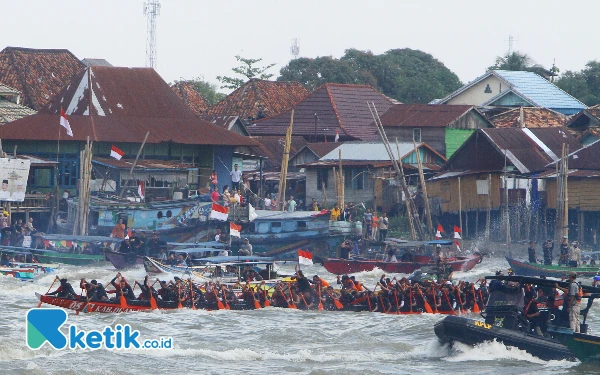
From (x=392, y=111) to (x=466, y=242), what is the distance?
549 inches

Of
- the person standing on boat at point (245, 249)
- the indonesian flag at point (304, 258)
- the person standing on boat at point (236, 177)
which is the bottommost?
the indonesian flag at point (304, 258)

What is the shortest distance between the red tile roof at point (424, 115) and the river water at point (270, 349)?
28326mm

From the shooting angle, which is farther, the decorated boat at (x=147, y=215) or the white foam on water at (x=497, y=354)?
the decorated boat at (x=147, y=215)

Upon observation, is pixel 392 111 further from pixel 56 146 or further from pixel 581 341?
pixel 581 341

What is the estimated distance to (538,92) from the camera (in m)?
70.5

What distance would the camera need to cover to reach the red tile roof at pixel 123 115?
53.0m

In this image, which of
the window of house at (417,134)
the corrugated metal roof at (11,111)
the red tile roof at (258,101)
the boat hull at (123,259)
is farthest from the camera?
the red tile roof at (258,101)

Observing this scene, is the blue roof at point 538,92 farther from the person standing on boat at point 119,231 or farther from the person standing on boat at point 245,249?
the person standing on boat at point 119,231

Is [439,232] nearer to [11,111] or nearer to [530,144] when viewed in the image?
[530,144]

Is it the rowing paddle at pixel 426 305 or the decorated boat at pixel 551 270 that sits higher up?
the decorated boat at pixel 551 270

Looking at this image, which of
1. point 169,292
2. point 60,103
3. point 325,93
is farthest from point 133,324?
point 325,93

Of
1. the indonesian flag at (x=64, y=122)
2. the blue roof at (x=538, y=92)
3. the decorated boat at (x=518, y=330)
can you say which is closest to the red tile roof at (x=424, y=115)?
the blue roof at (x=538, y=92)

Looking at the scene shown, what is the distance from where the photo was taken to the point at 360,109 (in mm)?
70562

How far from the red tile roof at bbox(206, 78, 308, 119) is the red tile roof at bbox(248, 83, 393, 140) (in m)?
2.62
